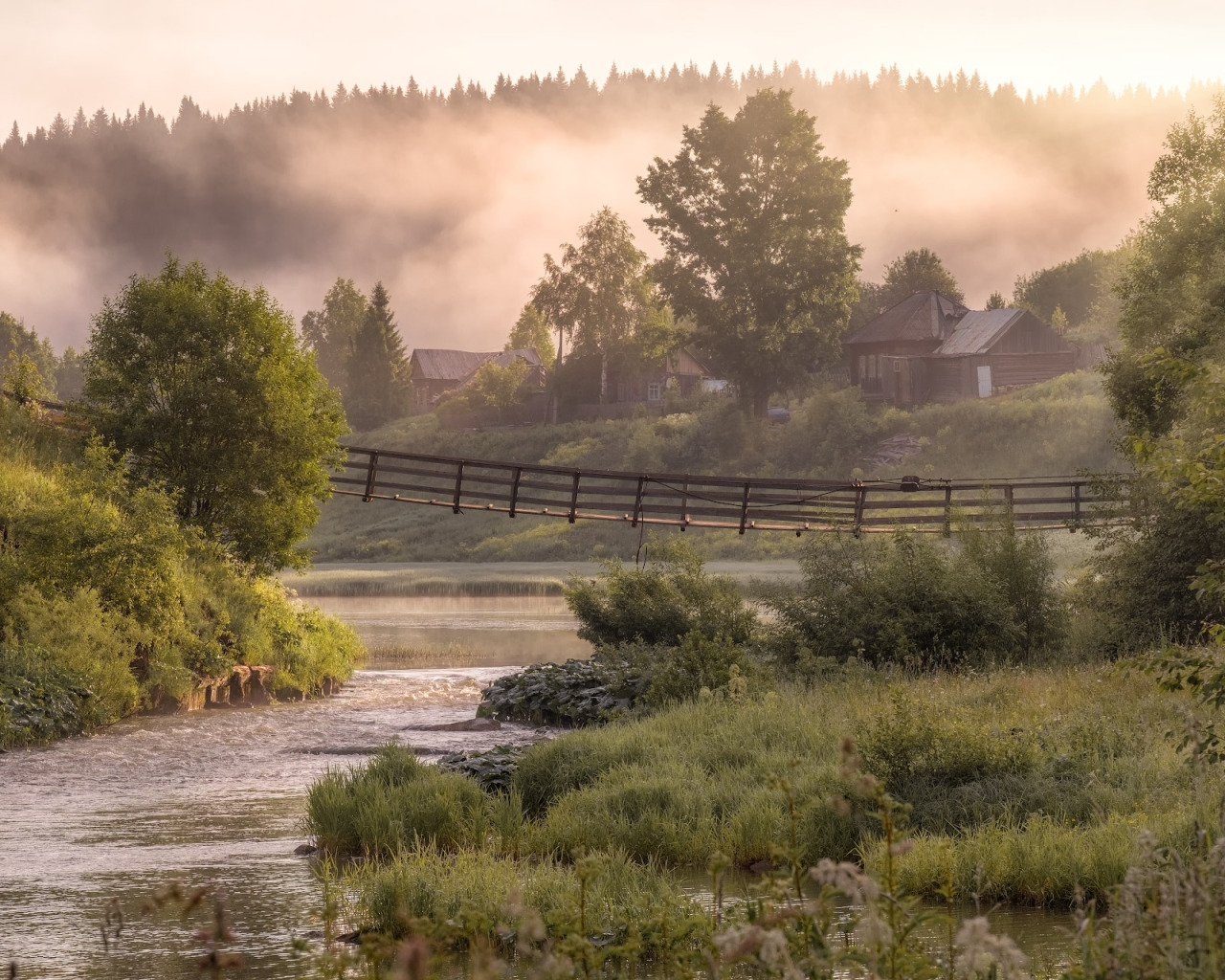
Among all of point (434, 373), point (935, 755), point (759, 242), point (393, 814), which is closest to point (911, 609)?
point (935, 755)

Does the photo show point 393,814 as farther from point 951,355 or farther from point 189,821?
point 951,355

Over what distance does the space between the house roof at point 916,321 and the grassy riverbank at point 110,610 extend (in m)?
52.5

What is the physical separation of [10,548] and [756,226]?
1898 inches

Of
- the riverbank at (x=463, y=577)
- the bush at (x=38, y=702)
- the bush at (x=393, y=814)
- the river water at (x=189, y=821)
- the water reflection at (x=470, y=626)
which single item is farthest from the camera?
the riverbank at (x=463, y=577)

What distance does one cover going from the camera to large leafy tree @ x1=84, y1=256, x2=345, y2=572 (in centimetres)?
2773

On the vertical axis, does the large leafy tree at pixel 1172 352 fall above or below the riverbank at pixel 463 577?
above

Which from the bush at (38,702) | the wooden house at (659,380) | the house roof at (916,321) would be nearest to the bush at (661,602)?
the bush at (38,702)

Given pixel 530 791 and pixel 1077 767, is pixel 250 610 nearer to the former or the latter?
pixel 530 791

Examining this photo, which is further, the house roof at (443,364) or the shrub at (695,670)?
the house roof at (443,364)

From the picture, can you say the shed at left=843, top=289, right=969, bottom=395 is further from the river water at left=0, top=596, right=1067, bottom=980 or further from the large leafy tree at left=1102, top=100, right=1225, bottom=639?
the river water at left=0, top=596, right=1067, bottom=980

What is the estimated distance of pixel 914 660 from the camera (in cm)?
2098

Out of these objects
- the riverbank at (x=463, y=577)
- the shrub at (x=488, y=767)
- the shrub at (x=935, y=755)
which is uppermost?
the shrub at (x=935, y=755)

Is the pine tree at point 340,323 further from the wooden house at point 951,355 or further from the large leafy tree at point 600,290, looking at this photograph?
the wooden house at point 951,355

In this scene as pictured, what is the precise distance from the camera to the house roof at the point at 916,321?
7438 cm
